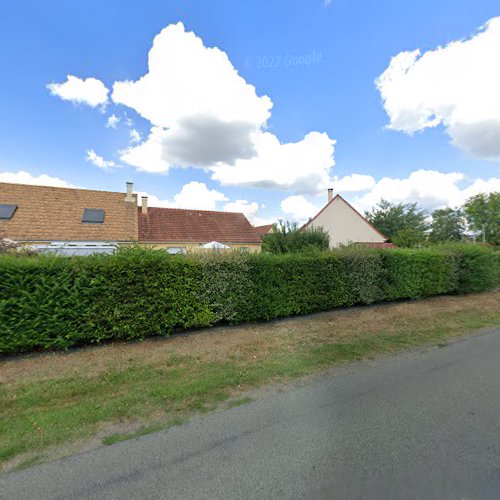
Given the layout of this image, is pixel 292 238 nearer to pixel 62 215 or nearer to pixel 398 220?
pixel 62 215

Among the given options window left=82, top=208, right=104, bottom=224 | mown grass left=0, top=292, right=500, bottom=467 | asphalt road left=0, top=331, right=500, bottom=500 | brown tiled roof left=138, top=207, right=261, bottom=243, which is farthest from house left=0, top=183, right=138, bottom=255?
asphalt road left=0, top=331, right=500, bottom=500

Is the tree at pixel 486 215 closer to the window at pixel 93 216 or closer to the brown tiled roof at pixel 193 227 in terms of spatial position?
the brown tiled roof at pixel 193 227

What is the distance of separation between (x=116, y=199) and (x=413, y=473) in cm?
2052

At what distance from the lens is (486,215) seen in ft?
92.2

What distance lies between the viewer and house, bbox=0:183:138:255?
50.0 ft

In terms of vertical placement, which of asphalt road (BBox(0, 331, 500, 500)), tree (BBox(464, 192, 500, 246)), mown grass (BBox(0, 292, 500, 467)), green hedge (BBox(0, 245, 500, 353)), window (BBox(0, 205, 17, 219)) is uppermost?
tree (BBox(464, 192, 500, 246))

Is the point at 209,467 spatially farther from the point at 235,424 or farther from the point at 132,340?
the point at 132,340

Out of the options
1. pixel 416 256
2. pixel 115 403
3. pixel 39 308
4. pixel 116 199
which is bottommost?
pixel 115 403

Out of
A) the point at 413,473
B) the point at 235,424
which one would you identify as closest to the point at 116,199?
the point at 235,424

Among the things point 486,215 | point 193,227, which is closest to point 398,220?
point 486,215

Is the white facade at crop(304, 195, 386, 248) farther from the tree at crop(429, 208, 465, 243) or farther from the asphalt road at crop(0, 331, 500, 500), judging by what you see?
the tree at crop(429, 208, 465, 243)

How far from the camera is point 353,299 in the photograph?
26.9 ft

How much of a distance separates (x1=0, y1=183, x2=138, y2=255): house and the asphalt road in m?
13.4

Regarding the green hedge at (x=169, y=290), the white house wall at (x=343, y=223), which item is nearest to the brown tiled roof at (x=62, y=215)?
the green hedge at (x=169, y=290)
